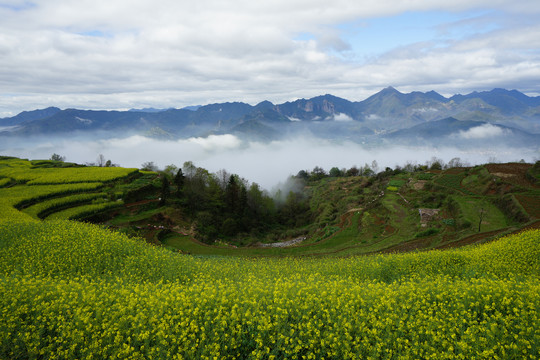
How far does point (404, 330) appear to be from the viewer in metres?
6.92

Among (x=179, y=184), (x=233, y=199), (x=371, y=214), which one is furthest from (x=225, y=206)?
(x=371, y=214)

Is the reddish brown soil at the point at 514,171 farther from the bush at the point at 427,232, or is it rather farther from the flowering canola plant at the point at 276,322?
the flowering canola plant at the point at 276,322

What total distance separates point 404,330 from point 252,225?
58233 millimetres

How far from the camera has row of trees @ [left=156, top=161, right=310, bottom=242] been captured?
53.2 m

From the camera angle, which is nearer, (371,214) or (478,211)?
(478,211)

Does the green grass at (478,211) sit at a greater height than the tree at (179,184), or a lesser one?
lesser

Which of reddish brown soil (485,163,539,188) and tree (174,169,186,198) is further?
tree (174,169,186,198)

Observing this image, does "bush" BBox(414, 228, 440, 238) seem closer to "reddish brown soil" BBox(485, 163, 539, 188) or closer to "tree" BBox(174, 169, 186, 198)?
"reddish brown soil" BBox(485, 163, 539, 188)

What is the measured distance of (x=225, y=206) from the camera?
64.2m

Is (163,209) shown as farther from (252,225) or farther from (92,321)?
(92,321)

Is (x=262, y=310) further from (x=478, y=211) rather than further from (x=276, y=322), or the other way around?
(x=478, y=211)

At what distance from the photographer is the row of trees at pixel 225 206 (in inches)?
2096

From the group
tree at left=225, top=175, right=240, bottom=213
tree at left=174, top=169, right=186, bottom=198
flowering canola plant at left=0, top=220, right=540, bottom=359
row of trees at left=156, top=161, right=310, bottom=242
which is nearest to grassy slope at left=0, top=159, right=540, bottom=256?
row of trees at left=156, top=161, right=310, bottom=242

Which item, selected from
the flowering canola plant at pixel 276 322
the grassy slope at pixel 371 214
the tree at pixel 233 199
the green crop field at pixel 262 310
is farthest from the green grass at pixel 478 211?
the tree at pixel 233 199
